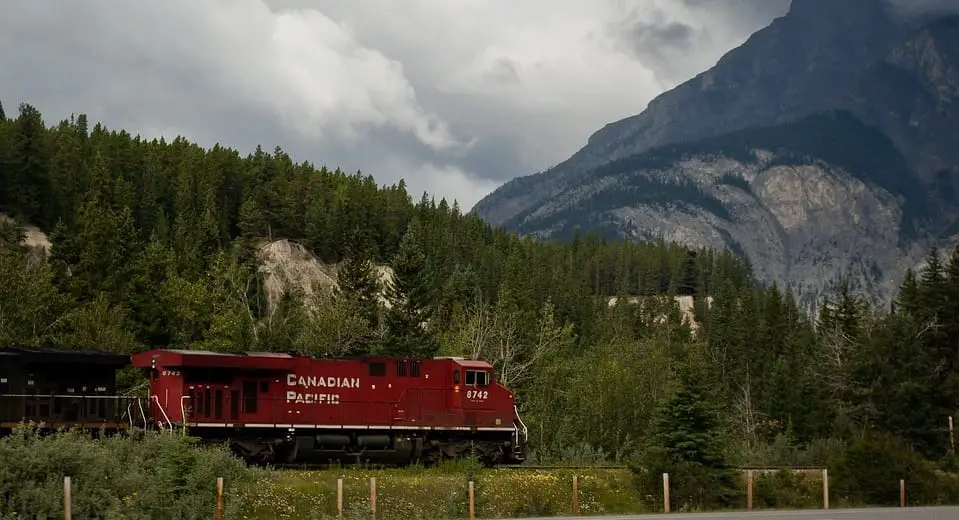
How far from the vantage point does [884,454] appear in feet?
123

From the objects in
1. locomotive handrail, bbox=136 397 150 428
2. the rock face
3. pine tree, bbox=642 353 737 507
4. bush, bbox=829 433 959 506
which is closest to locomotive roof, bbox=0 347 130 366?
locomotive handrail, bbox=136 397 150 428

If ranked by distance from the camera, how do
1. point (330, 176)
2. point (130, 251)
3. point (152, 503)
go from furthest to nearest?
point (330, 176), point (130, 251), point (152, 503)

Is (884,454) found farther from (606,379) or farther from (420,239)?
(420,239)

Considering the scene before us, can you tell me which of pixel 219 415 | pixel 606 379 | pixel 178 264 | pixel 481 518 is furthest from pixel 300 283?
pixel 481 518

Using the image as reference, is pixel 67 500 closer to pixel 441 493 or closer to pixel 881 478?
pixel 441 493

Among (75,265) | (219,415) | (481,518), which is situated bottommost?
(481,518)

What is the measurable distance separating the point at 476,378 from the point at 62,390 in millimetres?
16094

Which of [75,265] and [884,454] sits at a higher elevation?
[75,265]

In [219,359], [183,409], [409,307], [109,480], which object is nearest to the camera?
[109,480]

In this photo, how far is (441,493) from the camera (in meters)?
31.8

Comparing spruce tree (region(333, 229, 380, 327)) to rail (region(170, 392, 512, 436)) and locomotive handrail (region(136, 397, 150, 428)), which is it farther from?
locomotive handrail (region(136, 397, 150, 428))

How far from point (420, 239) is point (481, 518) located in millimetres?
121581

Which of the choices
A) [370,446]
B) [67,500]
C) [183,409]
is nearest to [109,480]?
[67,500]

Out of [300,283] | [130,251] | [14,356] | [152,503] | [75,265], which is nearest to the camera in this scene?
[152,503]
